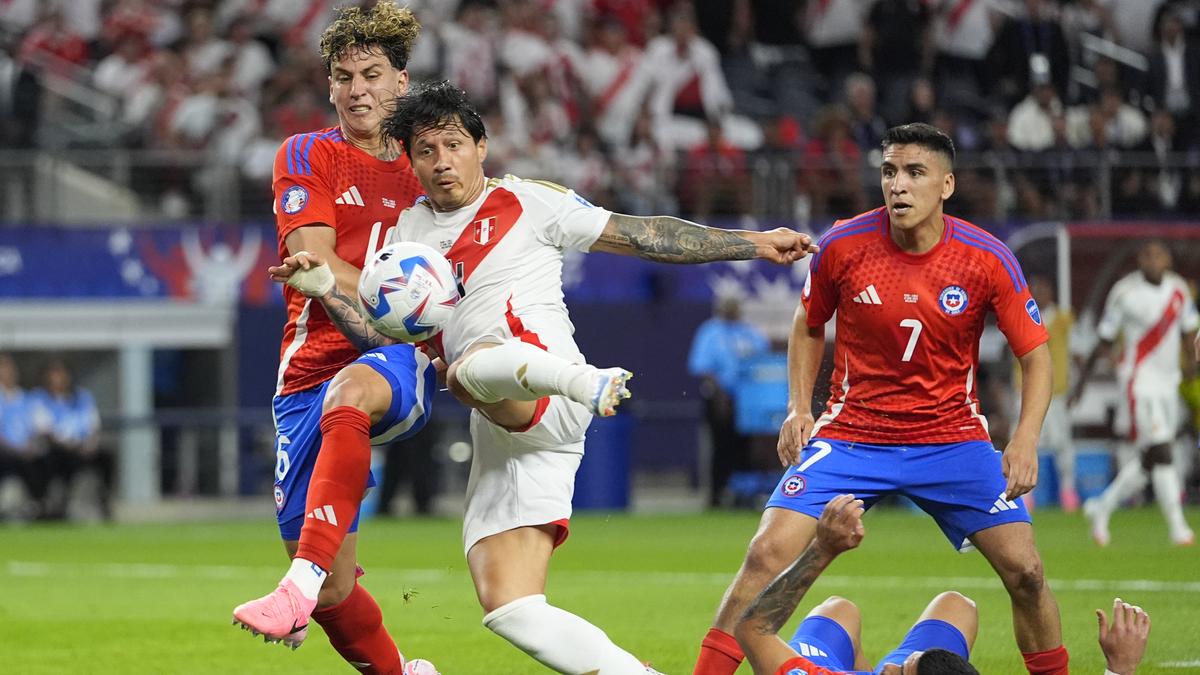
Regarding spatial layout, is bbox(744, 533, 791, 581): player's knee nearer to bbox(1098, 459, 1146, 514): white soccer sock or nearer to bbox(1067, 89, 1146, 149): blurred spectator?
bbox(1098, 459, 1146, 514): white soccer sock

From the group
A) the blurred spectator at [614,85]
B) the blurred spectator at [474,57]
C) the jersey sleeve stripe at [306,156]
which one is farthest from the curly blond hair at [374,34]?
the blurred spectator at [614,85]

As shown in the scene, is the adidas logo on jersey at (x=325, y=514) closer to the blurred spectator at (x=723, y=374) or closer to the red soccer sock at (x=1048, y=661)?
the red soccer sock at (x=1048, y=661)

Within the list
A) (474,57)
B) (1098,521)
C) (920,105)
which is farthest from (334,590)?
(474,57)

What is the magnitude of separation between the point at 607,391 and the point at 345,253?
167cm

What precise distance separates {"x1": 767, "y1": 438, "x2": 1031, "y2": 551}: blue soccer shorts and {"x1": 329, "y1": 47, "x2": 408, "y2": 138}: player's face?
2.03 m

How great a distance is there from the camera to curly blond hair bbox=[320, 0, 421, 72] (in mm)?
6809

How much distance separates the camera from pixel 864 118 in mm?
20172

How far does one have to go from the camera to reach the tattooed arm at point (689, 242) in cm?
632

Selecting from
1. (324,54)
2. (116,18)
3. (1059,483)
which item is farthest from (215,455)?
(324,54)

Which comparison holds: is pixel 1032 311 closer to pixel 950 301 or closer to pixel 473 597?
pixel 950 301

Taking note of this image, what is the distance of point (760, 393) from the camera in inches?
741

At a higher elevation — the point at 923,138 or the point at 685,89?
the point at 685,89

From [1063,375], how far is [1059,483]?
107cm

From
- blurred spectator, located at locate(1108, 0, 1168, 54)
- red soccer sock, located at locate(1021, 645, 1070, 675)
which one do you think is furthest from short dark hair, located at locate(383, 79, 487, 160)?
blurred spectator, located at locate(1108, 0, 1168, 54)
